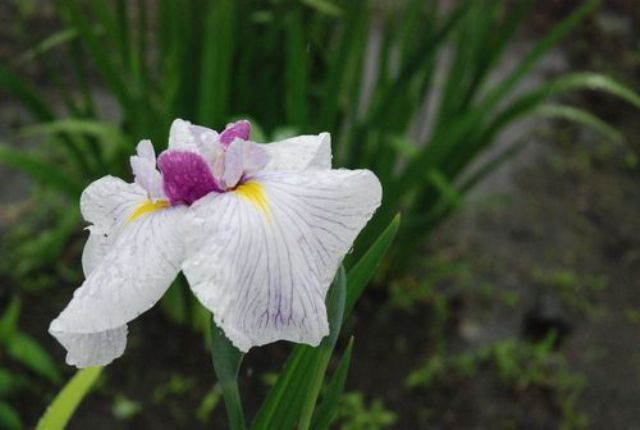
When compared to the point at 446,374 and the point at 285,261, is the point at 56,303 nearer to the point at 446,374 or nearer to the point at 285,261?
the point at 446,374

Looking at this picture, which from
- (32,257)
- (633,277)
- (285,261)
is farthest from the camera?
(633,277)

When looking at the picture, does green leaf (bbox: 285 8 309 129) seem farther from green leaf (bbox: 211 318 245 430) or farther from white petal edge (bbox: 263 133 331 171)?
green leaf (bbox: 211 318 245 430)

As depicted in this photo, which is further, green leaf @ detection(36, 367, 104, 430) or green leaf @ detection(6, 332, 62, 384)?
green leaf @ detection(6, 332, 62, 384)

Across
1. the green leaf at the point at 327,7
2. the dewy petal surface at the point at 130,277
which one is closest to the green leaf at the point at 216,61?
the green leaf at the point at 327,7

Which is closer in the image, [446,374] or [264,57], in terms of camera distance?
[264,57]

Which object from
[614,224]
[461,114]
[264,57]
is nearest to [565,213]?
[614,224]

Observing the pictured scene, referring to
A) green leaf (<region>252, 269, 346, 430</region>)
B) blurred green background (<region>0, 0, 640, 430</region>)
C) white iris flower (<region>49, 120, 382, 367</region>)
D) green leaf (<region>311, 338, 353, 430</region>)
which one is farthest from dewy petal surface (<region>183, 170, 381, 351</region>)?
blurred green background (<region>0, 0, 640, 430</region>)

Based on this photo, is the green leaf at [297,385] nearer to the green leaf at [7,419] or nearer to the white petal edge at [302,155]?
the white petal edge at [302,155]
